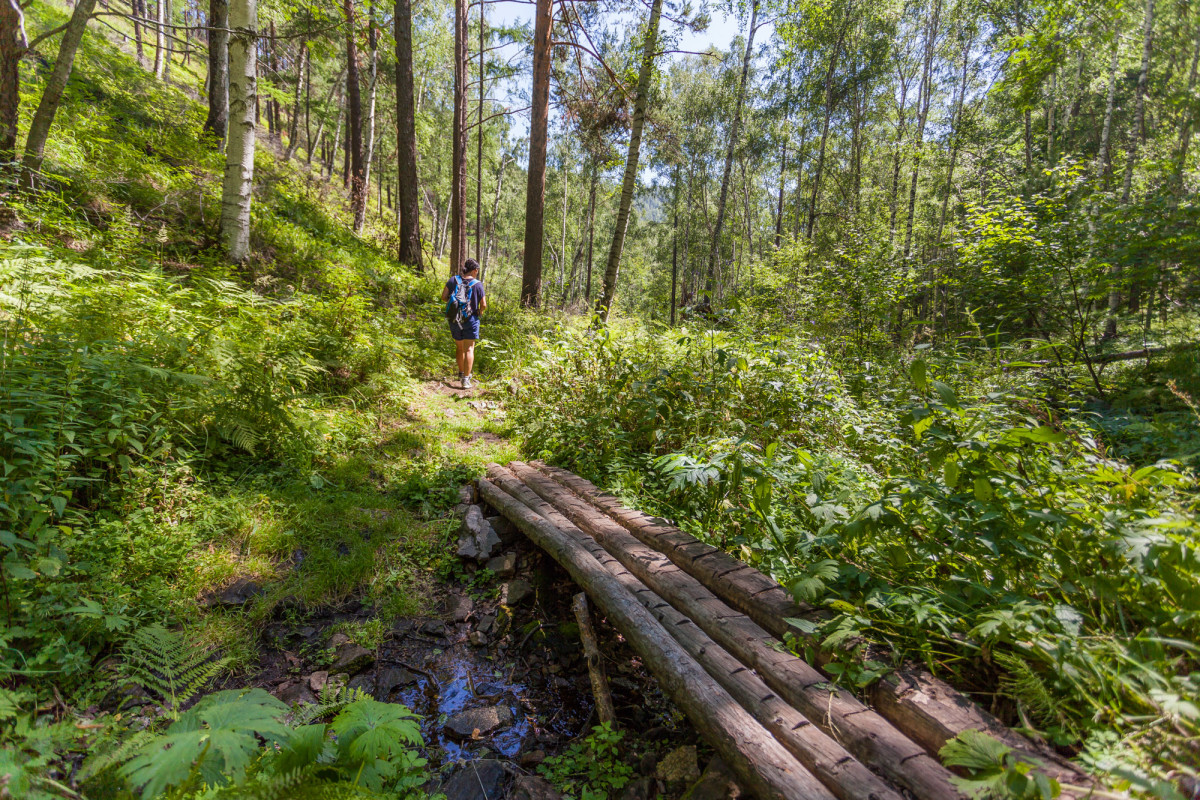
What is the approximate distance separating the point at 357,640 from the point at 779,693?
261 cm

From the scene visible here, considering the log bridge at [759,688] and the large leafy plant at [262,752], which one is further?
the log bridge at [759,688]

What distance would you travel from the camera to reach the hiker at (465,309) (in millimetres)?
7738

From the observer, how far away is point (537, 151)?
11758 millimetres

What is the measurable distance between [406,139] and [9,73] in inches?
240

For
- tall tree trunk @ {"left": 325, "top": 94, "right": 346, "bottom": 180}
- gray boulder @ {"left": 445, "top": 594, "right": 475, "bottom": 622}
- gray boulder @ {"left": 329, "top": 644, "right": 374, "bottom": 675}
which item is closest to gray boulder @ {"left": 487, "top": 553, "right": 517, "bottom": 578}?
gray boulder @ {"left": 445, "top": 594, "right": 475, "bottom": 622}

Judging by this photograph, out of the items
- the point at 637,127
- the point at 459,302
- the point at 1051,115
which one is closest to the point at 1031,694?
the point at 459,302

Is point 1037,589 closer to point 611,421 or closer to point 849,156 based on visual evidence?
point 611,421

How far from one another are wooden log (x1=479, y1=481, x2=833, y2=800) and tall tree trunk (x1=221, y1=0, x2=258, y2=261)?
697 cm

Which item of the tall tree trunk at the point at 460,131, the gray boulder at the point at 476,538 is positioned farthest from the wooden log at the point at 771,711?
the tall tree trunk at the point at 460,131

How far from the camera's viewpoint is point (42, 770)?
164 cm

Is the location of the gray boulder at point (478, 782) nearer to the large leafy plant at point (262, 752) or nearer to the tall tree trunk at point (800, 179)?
the large leafy plant at point (262, 752)

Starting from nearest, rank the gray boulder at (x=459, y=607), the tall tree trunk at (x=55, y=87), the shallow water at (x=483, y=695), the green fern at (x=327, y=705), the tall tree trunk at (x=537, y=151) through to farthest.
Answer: the green fern at (x=327, y=705), the shallow water at (x=483, y=695), the gray boulder at (x=459, y=607), the tall tree trunk at (x=55, y=87), the tall tree trunk at (x=537, y=151)

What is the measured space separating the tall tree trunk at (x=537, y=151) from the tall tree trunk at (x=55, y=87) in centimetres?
706

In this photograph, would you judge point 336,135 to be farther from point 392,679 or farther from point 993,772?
point 993,772
